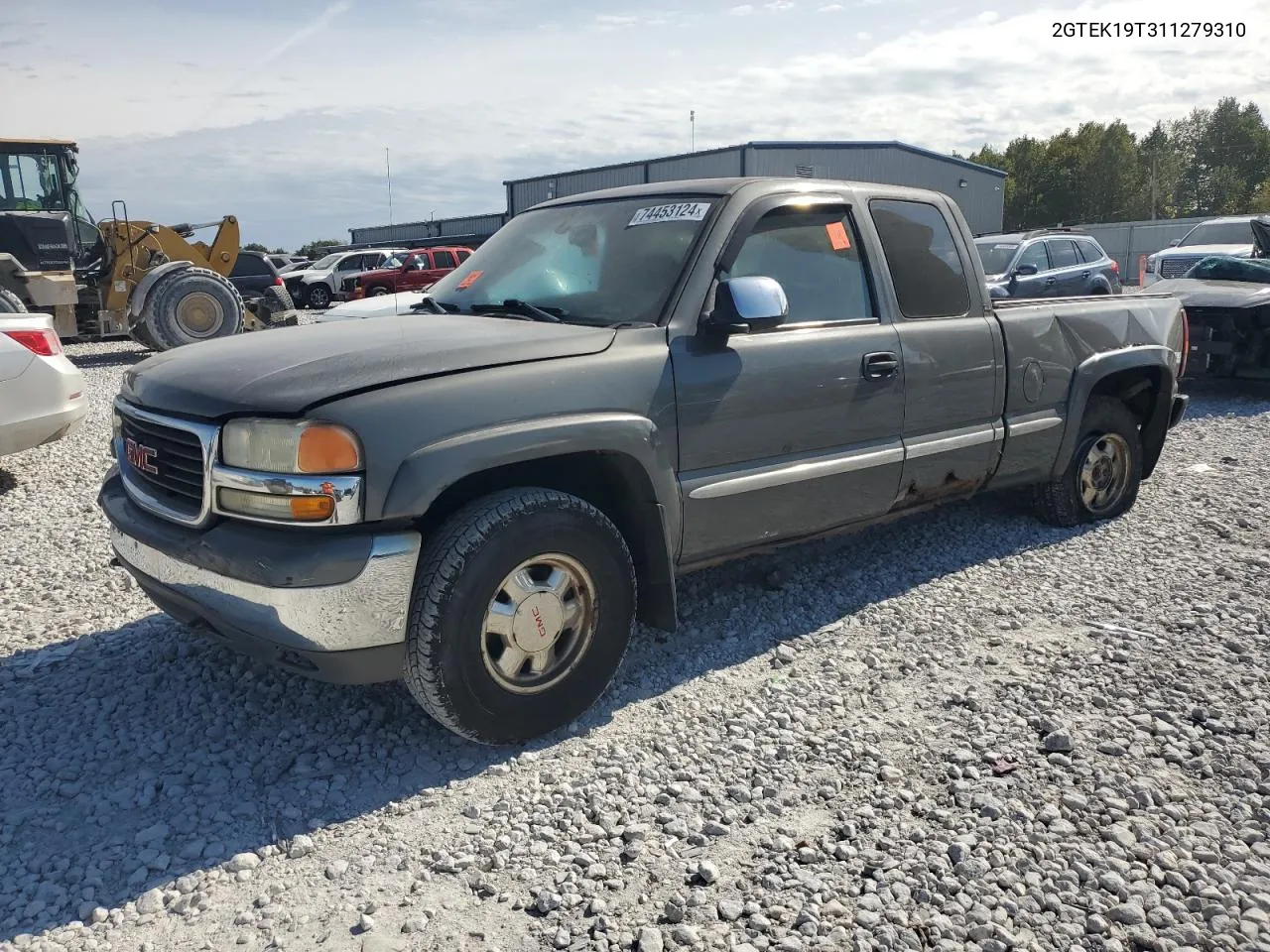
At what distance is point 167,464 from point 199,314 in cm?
1162

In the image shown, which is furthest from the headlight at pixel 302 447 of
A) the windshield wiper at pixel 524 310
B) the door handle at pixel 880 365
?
the door handle at pixel 880 365

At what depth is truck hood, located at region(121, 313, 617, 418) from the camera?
286 centimetres

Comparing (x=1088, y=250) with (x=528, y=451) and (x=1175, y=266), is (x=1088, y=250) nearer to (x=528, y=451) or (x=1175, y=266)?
(x=1175, y=266)

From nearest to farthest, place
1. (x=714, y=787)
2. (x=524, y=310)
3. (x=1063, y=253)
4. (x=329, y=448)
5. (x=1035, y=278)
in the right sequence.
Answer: (x=329, y=448)
(x=714, y=787)
(x=524, y=310)
(x=1035, y=278)
(x=1063, y=253)

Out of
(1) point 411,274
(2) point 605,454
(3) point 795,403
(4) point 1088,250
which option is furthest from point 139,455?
(1) point 411,274

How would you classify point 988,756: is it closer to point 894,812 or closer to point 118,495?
point 894,812

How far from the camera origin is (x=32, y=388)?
6.20 m

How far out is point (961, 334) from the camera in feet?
14.6

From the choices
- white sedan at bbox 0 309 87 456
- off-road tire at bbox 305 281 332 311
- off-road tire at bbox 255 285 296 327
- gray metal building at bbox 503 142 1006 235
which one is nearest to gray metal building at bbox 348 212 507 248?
gray metal building at bbox 503 142 1006 235

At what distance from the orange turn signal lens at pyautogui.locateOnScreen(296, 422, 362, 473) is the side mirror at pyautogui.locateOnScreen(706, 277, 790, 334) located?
4.54 feet

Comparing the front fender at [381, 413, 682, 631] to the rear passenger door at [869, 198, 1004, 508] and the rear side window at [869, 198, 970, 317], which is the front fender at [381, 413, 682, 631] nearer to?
the rear passenger door at [869, 198, 1004, 508]

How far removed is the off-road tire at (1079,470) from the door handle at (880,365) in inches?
69.0

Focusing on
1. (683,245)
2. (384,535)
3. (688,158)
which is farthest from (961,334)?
(688,158)

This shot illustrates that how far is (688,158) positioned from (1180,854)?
1391 inches
